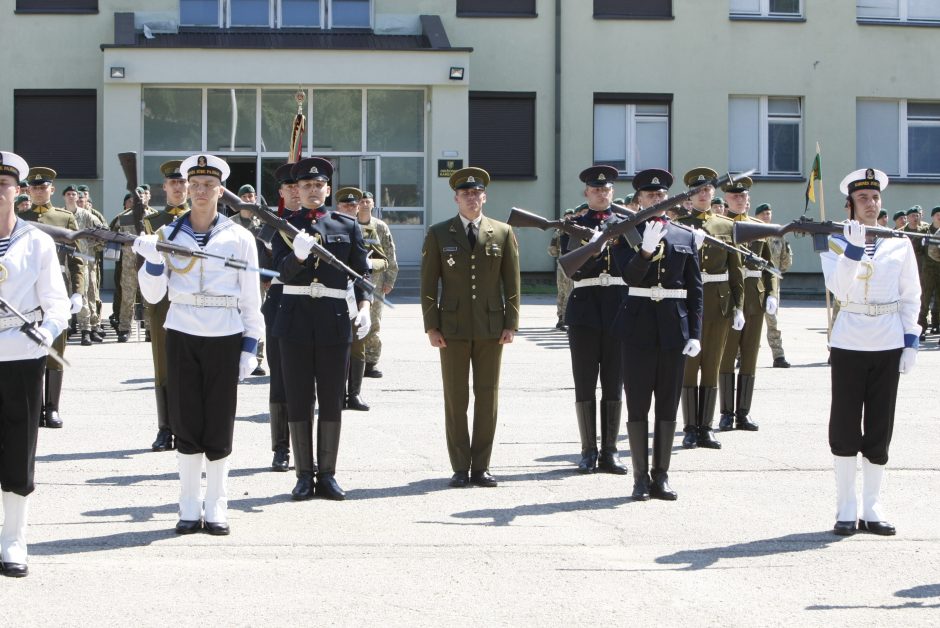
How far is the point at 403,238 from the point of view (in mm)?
29875

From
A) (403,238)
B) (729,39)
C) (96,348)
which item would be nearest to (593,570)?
(96,348)

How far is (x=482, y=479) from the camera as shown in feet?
30.9

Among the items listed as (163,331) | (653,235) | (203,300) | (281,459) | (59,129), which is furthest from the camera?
(59,129)

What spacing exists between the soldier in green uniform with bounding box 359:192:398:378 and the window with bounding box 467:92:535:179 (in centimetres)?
1570

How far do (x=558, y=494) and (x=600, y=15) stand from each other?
22.7 m

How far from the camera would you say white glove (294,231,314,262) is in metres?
8.58

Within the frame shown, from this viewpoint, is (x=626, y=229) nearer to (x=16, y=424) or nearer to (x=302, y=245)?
(x=302, y=245)

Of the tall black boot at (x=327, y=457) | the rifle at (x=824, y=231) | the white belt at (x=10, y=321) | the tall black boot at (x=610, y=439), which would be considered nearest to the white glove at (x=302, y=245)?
the tall black boot at (x=327, y=457)

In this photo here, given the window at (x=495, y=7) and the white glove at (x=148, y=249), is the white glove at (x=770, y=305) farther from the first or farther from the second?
the window at (x=495, y=7)

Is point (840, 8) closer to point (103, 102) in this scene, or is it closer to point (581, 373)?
point (103, 102)

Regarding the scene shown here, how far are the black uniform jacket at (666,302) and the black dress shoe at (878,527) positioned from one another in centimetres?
173

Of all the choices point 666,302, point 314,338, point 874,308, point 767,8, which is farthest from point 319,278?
point 767,8

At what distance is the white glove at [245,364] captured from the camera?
25.8 feet

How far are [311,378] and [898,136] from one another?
25626 mm
